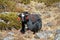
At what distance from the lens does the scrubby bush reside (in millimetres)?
14722

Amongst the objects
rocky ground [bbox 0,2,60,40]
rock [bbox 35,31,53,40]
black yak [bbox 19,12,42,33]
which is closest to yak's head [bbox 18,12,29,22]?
black yak [bbox 19,12,42,33]

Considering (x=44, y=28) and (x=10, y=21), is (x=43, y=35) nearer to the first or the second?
(x=44, y=28)

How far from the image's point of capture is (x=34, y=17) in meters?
14.5

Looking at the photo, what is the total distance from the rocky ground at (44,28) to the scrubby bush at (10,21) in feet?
2.35

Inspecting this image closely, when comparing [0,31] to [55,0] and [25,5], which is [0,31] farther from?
[55,0]

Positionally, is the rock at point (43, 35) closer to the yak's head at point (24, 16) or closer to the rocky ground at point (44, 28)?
the rocky ground at point (44, 28)

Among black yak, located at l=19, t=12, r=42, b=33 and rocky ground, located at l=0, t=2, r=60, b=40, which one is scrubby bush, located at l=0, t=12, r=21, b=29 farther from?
black yak, located at l=19, t=12, r=42, b=33

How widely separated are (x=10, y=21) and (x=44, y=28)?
1650 mm

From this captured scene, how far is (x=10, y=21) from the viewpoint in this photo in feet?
50.1

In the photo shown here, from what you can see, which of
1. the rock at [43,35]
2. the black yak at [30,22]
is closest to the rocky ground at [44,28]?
the rock at [43,35]

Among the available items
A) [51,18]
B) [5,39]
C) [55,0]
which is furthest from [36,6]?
[5,39]

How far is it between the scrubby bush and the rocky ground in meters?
0.71

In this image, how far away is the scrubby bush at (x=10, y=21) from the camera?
14.7 meters

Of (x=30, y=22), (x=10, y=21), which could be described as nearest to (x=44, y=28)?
(x=30, y=22)
